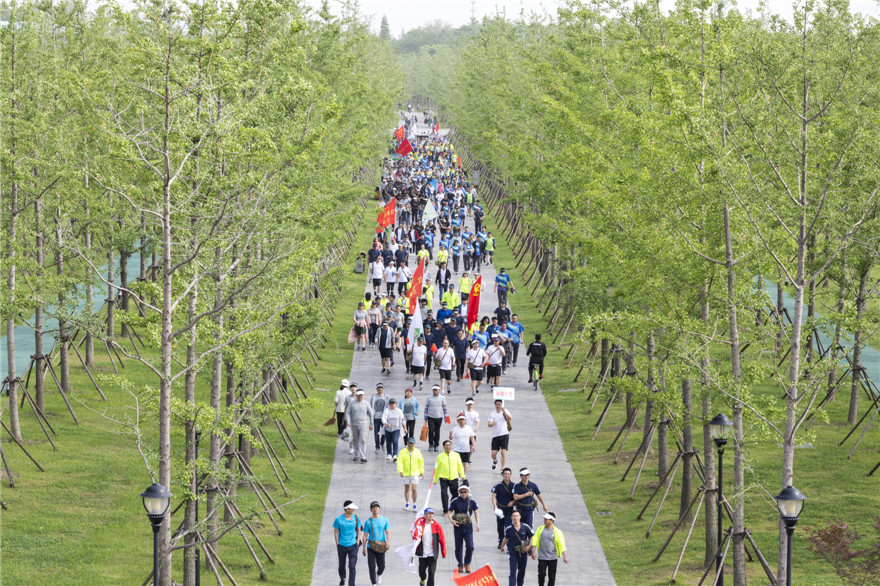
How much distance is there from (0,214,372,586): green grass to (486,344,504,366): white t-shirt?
4.49 meters

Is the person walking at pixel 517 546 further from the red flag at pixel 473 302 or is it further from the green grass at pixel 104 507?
the red flag at pixel 473 302

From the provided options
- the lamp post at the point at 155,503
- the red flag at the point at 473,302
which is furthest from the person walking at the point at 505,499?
the red flag at the point at 473,302

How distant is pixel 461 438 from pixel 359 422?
295 cm

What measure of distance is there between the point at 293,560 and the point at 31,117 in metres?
11.9

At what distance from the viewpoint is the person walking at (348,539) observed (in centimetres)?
1771

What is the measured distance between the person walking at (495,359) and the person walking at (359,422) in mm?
6268

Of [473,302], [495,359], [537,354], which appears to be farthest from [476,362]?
[473,302]

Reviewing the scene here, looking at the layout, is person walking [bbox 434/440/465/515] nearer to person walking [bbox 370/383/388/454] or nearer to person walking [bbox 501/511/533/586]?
person walking [bbox 501/511/533/586]

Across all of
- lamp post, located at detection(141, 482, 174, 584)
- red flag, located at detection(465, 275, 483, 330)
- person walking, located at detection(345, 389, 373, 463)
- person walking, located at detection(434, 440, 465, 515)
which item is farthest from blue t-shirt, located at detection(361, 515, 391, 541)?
red flag, located at detection(465, 275, 483, 330)

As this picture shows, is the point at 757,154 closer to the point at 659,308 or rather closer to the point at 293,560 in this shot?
the point at 659,308

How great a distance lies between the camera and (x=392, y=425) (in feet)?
81.4

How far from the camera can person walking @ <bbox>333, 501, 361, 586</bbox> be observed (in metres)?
17.7

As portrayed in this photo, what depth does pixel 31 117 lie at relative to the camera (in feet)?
82.3

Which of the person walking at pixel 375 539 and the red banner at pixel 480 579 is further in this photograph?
the person walking at pixel 375 539
